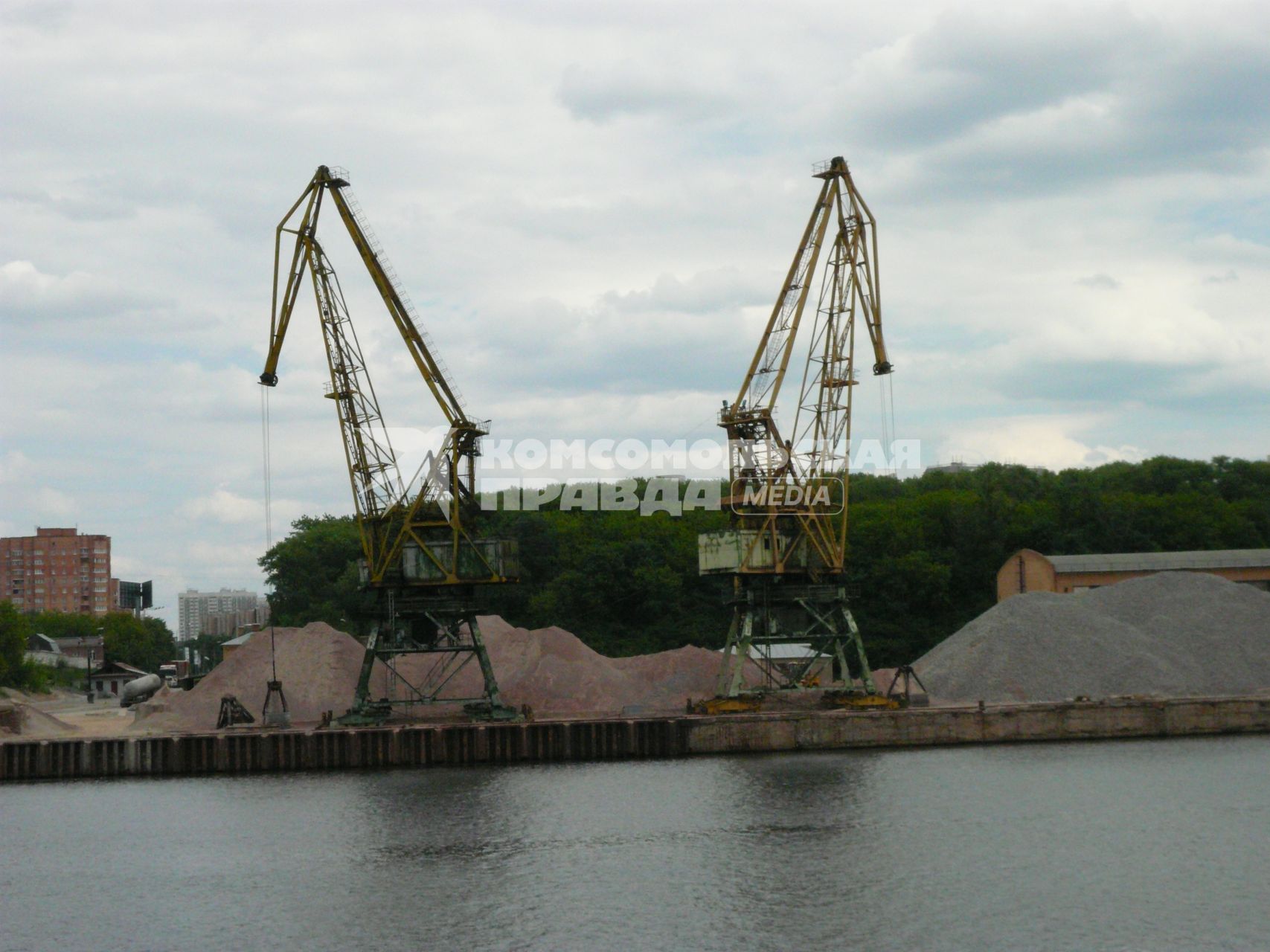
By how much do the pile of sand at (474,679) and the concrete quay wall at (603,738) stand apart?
4.90 meters

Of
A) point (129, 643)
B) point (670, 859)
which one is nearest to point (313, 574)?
point (129, 643)

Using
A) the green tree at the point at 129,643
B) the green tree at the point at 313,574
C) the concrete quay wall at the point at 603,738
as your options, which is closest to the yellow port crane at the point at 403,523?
the concrete quay wall at the point at 603,738

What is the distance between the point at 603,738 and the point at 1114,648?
69.6 ft

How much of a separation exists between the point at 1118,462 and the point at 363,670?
297 ft

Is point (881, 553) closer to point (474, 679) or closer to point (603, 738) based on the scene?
point (474, 679)

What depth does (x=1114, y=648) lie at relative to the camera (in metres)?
55.9

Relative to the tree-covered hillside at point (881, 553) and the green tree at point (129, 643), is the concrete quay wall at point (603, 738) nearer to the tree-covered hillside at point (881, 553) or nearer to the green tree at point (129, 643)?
the tree-covered hillside at point (881, 553)

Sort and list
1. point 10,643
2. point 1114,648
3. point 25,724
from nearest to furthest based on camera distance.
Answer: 1. point 1114,648
2. point 25,724
3. point 10,643

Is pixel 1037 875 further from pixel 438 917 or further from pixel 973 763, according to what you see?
pixel 973 763

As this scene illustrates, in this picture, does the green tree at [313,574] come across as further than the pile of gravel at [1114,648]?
Yes

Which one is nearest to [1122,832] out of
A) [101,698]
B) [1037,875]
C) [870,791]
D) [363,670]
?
[1037,875]

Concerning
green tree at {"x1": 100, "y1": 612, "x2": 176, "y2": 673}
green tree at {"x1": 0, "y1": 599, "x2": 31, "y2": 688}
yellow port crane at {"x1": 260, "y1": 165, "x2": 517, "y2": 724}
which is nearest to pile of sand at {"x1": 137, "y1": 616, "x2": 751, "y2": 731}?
yellow port crane at {"x1": 260, "y1": 165, "x2": 517, "y2": 724}

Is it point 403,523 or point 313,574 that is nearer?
point 403,523

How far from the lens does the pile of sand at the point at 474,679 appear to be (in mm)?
56281
